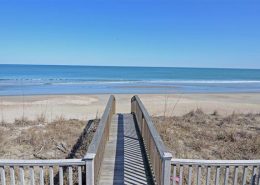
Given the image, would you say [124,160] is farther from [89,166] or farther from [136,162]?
[89,166]

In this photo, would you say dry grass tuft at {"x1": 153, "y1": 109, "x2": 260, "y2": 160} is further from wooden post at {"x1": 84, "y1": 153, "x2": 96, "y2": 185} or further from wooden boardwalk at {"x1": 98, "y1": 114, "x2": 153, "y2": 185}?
wooden post at {"x1": 84, "y1": 153, "x2": 96, "y2": 185}

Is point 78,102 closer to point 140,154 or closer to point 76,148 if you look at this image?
point 76,148

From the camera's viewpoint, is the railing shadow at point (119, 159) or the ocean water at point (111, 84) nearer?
the railing shadow at point (119, 159)

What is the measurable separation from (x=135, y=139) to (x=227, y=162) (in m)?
4.10

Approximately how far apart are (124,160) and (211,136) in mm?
4702

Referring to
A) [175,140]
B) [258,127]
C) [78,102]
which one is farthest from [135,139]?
[78,102]

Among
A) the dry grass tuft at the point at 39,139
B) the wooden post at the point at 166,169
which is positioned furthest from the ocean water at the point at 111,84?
the wooden post at the point at 166,169

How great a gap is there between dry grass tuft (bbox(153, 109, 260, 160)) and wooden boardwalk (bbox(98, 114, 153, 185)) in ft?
4.88

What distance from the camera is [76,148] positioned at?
29.4ft

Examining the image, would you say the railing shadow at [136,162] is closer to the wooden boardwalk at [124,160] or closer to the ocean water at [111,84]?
the wooden boardwalk at [124,160]

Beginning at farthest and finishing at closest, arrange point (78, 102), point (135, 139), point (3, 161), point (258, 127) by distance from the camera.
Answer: point (78, 102), point (258, 127), point (135, 139), point (3, 161)

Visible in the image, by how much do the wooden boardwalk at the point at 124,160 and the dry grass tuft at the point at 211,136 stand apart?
149 cm

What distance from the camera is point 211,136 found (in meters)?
9.81

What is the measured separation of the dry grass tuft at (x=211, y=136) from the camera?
8.24 meters
